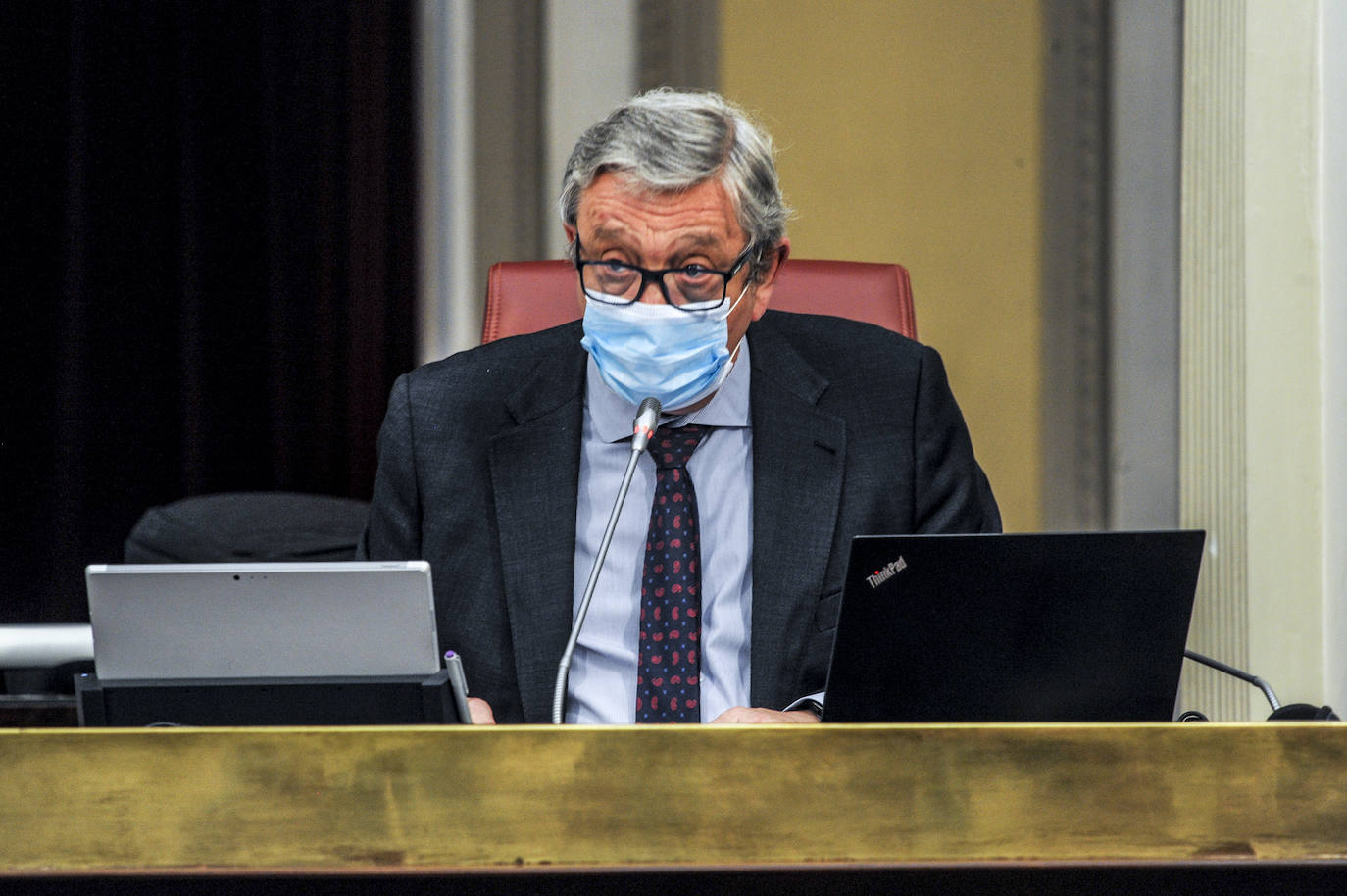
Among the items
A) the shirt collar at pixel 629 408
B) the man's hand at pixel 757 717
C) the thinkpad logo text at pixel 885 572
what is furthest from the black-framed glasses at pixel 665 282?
the thinkpad logo text at pixel 885 572

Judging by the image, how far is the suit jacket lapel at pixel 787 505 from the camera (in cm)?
125

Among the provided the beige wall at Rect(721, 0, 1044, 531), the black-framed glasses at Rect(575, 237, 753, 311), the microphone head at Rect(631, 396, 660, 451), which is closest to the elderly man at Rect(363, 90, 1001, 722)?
the black-framed glasses at Rect(575, 237, 753, 311)

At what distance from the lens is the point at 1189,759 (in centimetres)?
58

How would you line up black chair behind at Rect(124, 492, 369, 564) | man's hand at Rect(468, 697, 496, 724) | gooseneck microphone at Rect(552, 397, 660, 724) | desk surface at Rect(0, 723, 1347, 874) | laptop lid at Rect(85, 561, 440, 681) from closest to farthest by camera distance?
desk surface at Rect(0, 723, 1347, 874) → laptop lid at Rect(85, 561, 440, 681) → gooseneck microphone at Rect(552, 397, 660, 724) → man's hand at Rect(468, 697, 496, 724) → black chair behind at Rect(124, 492, 369, 564)

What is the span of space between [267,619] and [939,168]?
7.02ft

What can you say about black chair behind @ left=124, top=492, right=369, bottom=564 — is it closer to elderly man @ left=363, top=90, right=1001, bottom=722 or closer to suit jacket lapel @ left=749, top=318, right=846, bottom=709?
elderly man @ left=363, top=90, right=1001, bottom=722

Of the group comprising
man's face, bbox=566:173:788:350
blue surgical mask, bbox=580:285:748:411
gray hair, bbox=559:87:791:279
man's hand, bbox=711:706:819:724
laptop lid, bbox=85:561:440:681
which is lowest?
man's hand, bbox=711:706:819:724

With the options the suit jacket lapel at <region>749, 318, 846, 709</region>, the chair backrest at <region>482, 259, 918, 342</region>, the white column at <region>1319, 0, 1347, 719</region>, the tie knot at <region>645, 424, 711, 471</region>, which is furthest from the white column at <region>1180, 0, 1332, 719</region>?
the tie knot at <region>645, 424, 711, 471</region>

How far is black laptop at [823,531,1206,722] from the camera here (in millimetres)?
756

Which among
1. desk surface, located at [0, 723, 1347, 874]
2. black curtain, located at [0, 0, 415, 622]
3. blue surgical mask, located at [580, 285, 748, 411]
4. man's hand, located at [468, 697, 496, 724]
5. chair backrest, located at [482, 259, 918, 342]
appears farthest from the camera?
black curtain, located at [0, 0, 415, 622]

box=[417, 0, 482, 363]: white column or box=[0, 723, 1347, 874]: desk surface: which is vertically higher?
box=[417, 0, 482, 363]: white column

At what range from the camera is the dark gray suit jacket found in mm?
1271

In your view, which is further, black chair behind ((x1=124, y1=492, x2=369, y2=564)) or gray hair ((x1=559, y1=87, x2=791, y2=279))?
black chair behind ((x1=124, y1=492, x2=369, y2=564))

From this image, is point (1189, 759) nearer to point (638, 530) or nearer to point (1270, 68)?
point (638, 530)
